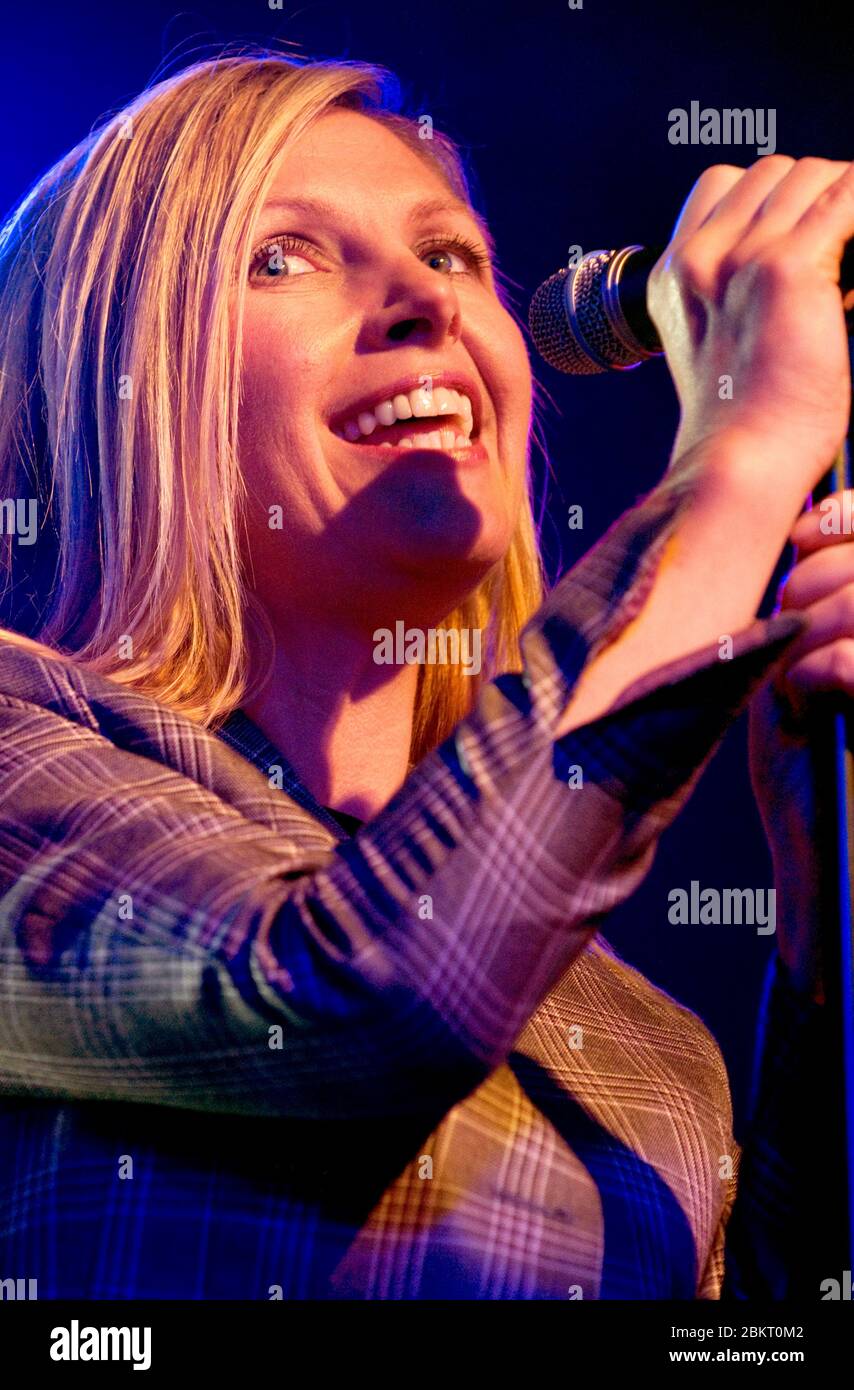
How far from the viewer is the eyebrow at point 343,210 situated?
3.36 ft

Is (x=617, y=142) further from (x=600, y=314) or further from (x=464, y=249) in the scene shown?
(x=600, y=314)

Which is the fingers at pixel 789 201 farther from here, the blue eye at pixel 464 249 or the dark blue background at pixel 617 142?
the dark blue background at pixel 617 142

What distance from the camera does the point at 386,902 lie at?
23.4 inches

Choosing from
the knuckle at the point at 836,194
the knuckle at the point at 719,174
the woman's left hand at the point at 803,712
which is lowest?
the woman's left hand at the point at 803,712

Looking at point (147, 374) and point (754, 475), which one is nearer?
point (754, 475)

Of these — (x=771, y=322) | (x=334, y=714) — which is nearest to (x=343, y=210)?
(x=334, y=714)

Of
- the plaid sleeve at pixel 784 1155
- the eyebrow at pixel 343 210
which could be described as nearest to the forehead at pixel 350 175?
the eyebrow at pixel 343 210

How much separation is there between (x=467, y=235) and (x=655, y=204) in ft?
1.88

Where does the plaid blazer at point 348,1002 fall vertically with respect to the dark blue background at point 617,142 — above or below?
below

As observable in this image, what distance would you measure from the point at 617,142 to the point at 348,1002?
1309mm

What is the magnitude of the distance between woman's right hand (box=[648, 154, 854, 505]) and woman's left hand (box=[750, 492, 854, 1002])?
0.07m

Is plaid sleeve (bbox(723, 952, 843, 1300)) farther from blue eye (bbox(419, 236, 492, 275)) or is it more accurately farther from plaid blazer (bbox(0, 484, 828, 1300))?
blue eye (bbox(419, 236, 492, 275))
